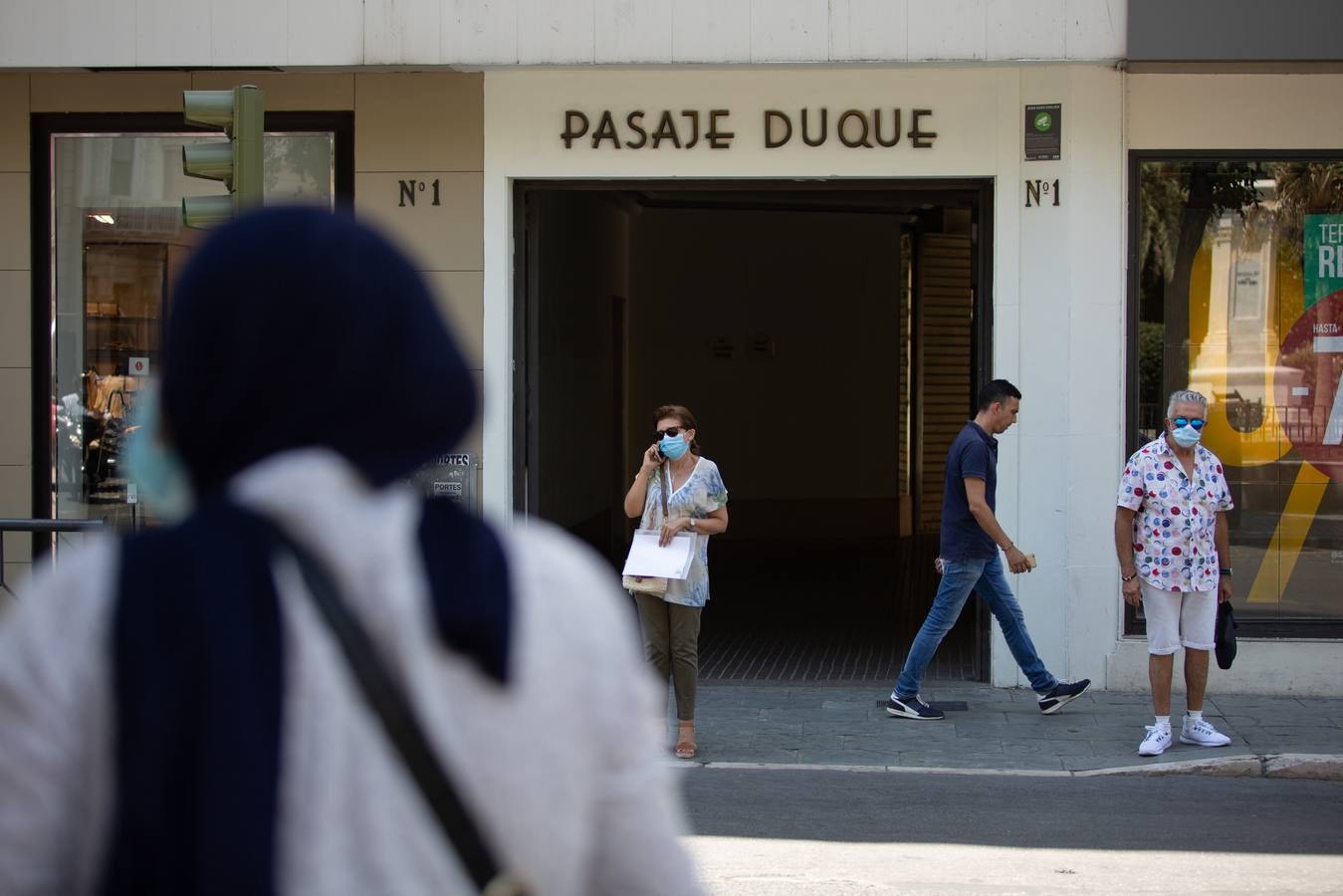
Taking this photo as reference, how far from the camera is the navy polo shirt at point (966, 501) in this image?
29.9 feet

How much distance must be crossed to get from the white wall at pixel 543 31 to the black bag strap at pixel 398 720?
8.84 meters

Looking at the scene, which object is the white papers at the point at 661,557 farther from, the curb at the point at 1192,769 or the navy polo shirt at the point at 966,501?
the navy polo shirt at the point at 966,501

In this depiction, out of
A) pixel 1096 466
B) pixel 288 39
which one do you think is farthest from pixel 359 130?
pixel 1096 466

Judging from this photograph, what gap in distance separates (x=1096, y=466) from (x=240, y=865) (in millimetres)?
9261

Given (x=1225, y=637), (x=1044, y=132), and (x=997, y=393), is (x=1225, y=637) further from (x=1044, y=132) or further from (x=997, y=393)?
(x=1044, y=132)

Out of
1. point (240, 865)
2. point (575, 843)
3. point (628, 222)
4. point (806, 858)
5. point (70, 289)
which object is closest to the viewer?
point (240, 865)

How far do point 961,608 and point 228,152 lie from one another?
4.89 meters

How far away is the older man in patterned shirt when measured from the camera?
326 inches

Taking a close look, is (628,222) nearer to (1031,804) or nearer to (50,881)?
(1031,804)

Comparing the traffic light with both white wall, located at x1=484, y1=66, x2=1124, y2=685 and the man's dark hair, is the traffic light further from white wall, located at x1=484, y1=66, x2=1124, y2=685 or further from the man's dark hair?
the man's dark hair

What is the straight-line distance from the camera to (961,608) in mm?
9352

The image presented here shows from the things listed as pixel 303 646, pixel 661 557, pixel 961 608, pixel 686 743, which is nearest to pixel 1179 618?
pixel 961 608

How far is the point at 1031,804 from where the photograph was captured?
296 inches

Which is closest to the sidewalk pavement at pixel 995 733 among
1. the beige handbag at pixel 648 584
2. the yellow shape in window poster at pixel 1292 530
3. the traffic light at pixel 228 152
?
the yellow shape in window poster at pixel 1292 530
